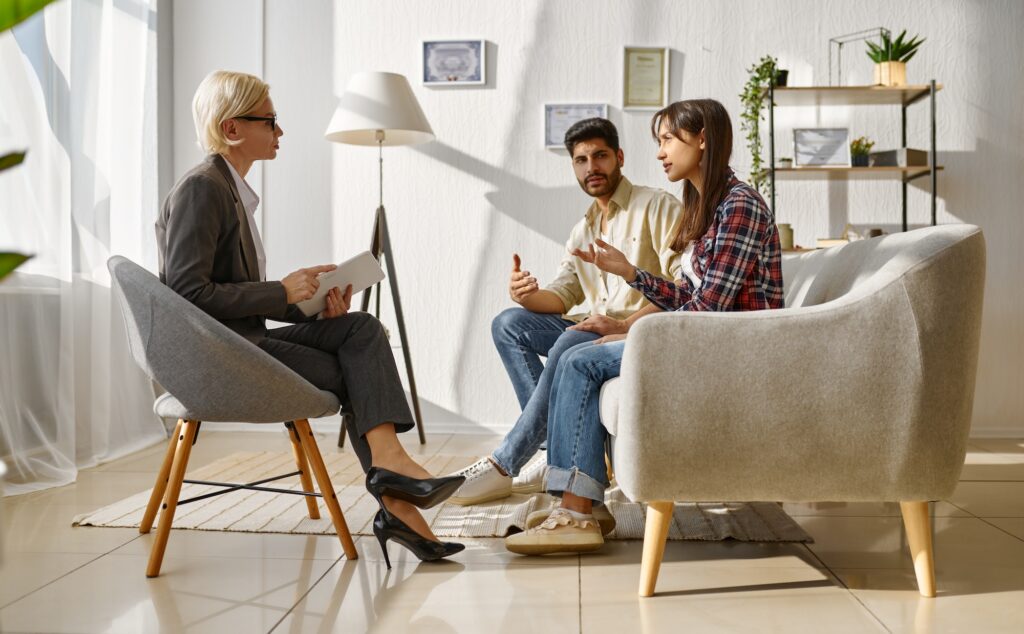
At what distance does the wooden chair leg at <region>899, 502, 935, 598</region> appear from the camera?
1794 mm

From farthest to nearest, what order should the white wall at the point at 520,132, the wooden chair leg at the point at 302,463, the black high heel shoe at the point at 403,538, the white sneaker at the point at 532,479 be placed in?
the white wall at the point at 520,132 → the white sneaker at the point at 532,479 → the wooden chair leg at the point at 302,463 → the black high heel shoe at the point at 403,538

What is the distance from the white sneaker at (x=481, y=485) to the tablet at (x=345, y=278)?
0.66 meters

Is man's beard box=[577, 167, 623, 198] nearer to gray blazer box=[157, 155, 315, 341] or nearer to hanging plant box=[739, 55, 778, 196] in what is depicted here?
hanging plant box=[739, 55, 778, 196]

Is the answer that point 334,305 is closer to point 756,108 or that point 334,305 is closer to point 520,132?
point 520,132

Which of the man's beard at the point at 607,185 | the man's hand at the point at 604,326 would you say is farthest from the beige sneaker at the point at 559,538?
the man's beard at the point at 607,185

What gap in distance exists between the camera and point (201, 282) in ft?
6.61

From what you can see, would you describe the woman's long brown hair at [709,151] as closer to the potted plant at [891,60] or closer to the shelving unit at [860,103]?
the shelving unit at [860,103]

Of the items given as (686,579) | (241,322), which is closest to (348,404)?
(241,322)

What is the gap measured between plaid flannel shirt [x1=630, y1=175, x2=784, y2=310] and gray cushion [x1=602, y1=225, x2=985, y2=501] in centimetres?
25

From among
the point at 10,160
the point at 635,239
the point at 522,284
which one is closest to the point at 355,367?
the point at 522,284

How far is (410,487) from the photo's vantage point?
201cm

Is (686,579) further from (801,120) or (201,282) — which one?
(801,120)

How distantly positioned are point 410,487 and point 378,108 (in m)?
2.13

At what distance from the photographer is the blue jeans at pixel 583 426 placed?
2104 mm
